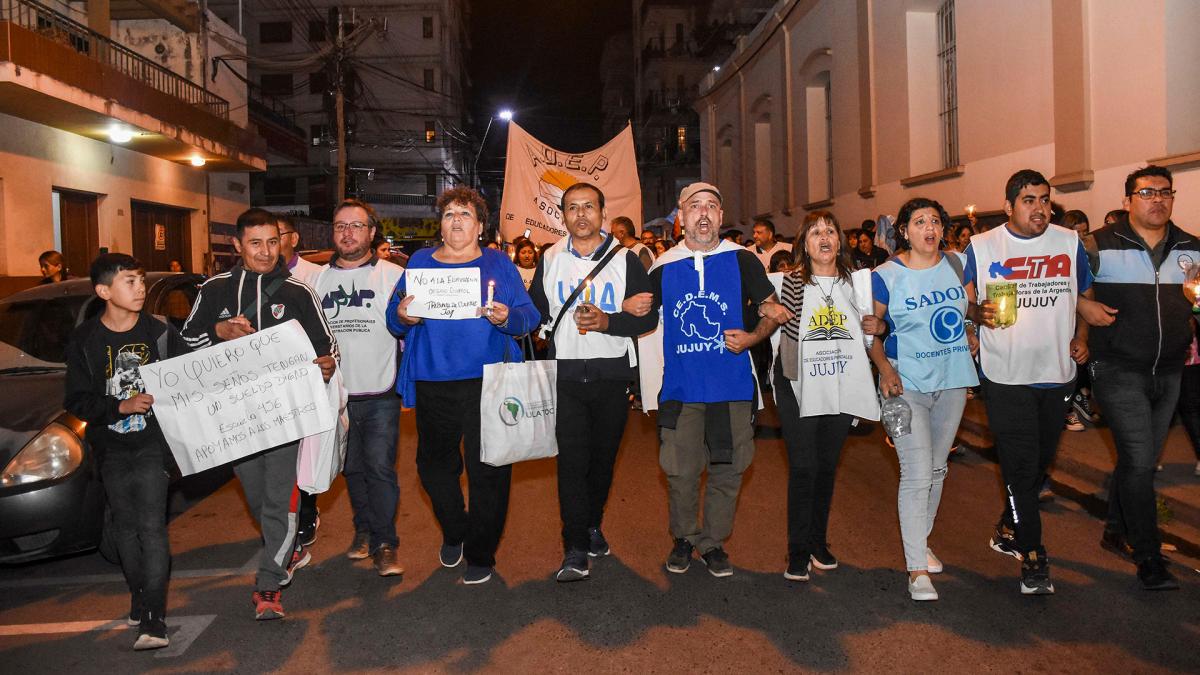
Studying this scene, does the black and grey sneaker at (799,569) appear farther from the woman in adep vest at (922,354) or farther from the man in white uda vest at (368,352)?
the man in white uda vest at (368,352)

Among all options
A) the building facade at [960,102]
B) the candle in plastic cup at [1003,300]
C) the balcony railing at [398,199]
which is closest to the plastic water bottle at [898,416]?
the candle in plastic cup at [1003,300]

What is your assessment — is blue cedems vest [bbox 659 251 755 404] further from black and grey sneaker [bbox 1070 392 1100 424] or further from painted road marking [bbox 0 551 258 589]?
black and grey sneaker [bbox 1070 392 1100 424]

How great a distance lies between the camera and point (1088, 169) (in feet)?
34.8

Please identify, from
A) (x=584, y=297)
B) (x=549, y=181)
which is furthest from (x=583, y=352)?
(x=549, y=181)

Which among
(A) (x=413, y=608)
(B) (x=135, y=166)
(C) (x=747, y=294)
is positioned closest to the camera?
(A) (x=413, y=608)

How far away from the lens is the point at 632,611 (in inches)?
185

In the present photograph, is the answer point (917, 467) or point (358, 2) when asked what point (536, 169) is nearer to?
point (917, 467)

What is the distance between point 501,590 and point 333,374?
152 cm

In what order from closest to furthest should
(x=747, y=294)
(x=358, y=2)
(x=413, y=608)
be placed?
1. (x=413, y=608)
2. (x=747, y=294)
3. (x=358, y=2)

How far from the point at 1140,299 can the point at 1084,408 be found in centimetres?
449

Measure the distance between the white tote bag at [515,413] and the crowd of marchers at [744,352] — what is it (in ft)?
0.55

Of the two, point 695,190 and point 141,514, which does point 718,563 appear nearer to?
point 695,190

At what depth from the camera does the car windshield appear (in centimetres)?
647

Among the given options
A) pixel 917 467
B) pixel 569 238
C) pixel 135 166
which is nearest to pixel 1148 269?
pixel 917 467
